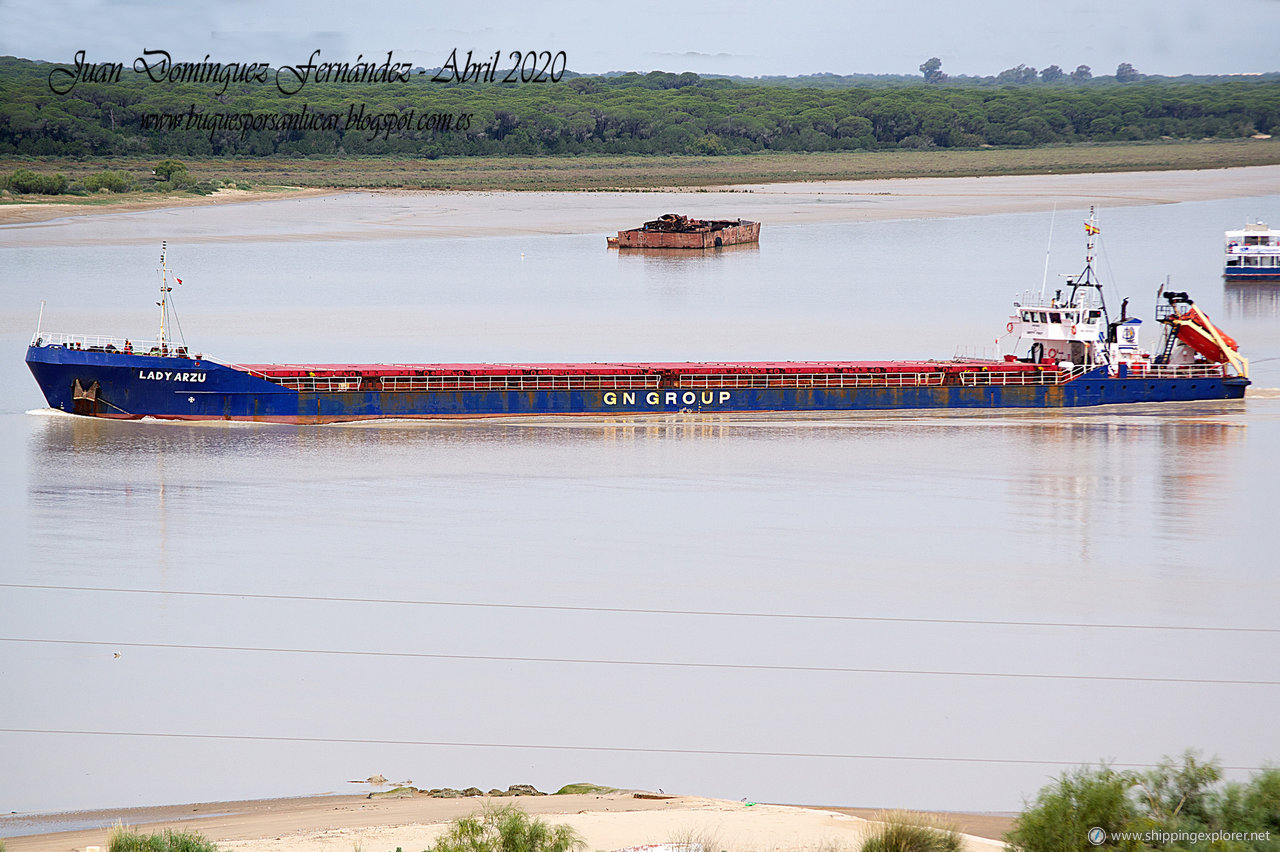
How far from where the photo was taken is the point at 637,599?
23812 mm

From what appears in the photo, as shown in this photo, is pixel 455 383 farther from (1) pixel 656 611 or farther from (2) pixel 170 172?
(2) pixel 170 172

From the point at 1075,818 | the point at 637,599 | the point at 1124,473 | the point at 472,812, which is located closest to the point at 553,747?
the point at 472,812

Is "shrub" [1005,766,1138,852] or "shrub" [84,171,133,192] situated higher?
"shrub" [84,171,133,192]

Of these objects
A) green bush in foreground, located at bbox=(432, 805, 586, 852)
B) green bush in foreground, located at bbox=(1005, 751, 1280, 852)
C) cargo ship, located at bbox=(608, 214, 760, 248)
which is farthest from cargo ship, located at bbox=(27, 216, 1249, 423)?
cargo ship, located at bbox=(608, 214, 760, 248)

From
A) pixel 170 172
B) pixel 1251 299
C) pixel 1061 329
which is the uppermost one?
pixel 170 172

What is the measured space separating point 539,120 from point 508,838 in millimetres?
157310

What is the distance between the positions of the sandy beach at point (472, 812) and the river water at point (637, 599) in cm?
79

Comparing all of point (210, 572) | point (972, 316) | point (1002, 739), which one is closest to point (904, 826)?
point (1002, 739)

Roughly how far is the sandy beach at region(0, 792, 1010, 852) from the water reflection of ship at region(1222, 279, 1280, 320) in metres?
53.3

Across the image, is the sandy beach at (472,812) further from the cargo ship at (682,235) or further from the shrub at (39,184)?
the shrub at (39,184)

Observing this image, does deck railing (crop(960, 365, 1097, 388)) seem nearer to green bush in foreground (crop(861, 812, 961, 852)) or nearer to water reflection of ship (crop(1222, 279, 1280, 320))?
water reflection of ship (crop(1222, 279, 1280, 320))

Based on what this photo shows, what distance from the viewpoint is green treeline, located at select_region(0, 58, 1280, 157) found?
139250 mm

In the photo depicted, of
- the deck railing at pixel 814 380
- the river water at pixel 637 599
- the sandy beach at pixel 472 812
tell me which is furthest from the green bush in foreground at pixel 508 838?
the deck railing at pixel 814 380

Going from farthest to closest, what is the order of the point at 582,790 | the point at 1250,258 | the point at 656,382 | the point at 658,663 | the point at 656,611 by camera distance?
1. the point at 1250,258
2. the point at 656,382
3. the point at 656,611
4. the point at 658,663
5. the point at 582,790
